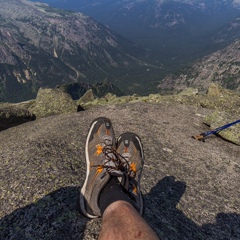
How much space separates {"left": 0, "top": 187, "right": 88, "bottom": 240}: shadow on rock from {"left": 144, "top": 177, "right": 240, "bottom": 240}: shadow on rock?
246 centimetres

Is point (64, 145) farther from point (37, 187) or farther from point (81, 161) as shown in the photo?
point (37, 187)

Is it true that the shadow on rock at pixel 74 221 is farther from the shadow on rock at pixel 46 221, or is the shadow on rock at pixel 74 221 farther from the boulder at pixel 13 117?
the boulder at pixel 13 117

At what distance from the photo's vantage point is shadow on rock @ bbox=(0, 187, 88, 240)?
27.9 feet

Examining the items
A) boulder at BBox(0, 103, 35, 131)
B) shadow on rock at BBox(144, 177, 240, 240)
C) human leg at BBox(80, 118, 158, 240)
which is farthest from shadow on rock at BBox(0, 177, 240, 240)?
boulder at BBox(0, 103, 35, 131)

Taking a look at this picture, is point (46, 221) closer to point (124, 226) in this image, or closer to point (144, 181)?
point (124, 226)

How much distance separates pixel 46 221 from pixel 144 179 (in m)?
4.82

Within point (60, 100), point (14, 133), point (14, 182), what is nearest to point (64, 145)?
point (14, 182)

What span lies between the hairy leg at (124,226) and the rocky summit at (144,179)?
2.34 metres

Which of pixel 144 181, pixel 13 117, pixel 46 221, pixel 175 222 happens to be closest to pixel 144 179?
pixel 144 181

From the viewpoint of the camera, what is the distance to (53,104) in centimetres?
2328

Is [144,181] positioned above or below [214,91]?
above

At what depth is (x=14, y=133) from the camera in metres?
19.0

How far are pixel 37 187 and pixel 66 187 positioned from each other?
1.05 metres

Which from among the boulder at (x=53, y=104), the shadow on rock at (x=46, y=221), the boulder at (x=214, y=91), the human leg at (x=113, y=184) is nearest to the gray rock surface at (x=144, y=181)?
the shadow on rock at (x=46, y=221)
